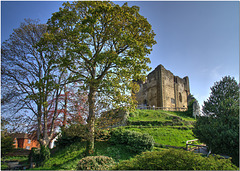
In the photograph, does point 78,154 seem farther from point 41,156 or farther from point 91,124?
point 91,124

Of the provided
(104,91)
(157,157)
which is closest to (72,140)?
(104,91)

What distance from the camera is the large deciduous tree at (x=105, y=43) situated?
9.91 meters

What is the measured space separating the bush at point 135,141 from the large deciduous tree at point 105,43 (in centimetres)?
271

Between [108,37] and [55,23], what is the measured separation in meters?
4.26

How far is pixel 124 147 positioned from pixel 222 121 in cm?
757

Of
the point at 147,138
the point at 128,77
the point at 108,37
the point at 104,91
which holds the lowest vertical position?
the point at 147,138

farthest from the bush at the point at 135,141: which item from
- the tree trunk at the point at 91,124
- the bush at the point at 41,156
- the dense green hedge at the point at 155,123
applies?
the dense green hedge at the point at 155,123

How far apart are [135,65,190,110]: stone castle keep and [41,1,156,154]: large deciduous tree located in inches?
904

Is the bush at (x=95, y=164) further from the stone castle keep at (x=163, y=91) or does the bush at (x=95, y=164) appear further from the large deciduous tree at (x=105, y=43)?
the stone castle keep at (x=163, y=91)

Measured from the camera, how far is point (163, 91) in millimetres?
34031

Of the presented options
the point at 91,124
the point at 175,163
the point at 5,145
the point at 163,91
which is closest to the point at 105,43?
the point at 91,124

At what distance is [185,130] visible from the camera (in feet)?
60.0

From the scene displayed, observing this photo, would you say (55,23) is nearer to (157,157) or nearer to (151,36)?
(151,36)

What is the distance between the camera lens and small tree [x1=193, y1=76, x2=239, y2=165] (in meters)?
10.3
